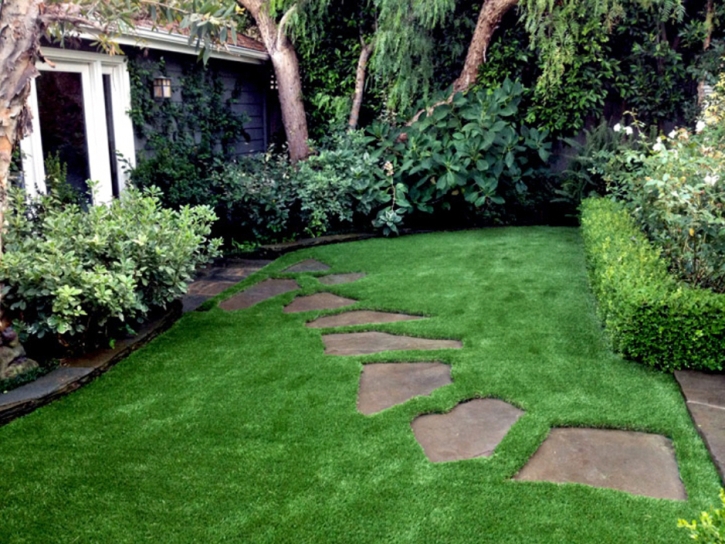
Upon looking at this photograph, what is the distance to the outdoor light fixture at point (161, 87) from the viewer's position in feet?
24.0

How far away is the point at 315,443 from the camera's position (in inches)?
118

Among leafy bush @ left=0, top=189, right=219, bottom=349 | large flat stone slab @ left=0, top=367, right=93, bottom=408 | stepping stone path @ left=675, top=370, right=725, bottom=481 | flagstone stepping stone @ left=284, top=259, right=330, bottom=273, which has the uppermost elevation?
leafy bush @ left=0, top=189, right=219, bottom=349

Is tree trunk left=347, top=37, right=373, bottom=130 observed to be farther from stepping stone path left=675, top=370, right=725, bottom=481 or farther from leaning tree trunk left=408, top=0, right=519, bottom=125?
stepping stone path left=675, top=370, right=725, bottom=481

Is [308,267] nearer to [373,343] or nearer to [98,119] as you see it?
[373,343]

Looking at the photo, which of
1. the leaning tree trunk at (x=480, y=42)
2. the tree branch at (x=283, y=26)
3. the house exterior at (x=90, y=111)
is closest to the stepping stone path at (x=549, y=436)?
the house exterior at (x=90, y=111)

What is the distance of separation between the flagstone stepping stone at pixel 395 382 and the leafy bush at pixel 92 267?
155cm

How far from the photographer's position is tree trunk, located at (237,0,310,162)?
349 inches

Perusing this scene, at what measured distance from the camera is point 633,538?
2305 mm

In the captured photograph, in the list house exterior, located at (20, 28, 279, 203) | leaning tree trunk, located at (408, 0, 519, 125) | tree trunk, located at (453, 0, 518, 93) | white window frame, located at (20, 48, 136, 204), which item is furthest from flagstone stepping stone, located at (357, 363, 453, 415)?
tree trunk, located at (453, 0, 518, 93)

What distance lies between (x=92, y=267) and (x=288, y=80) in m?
5.68

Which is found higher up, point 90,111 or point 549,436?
point 90,111

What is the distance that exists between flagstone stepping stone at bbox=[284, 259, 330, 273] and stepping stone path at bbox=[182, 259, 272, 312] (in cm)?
39

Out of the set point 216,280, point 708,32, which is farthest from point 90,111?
point 708,32

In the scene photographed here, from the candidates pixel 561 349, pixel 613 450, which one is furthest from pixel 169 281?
pixel 613 450
